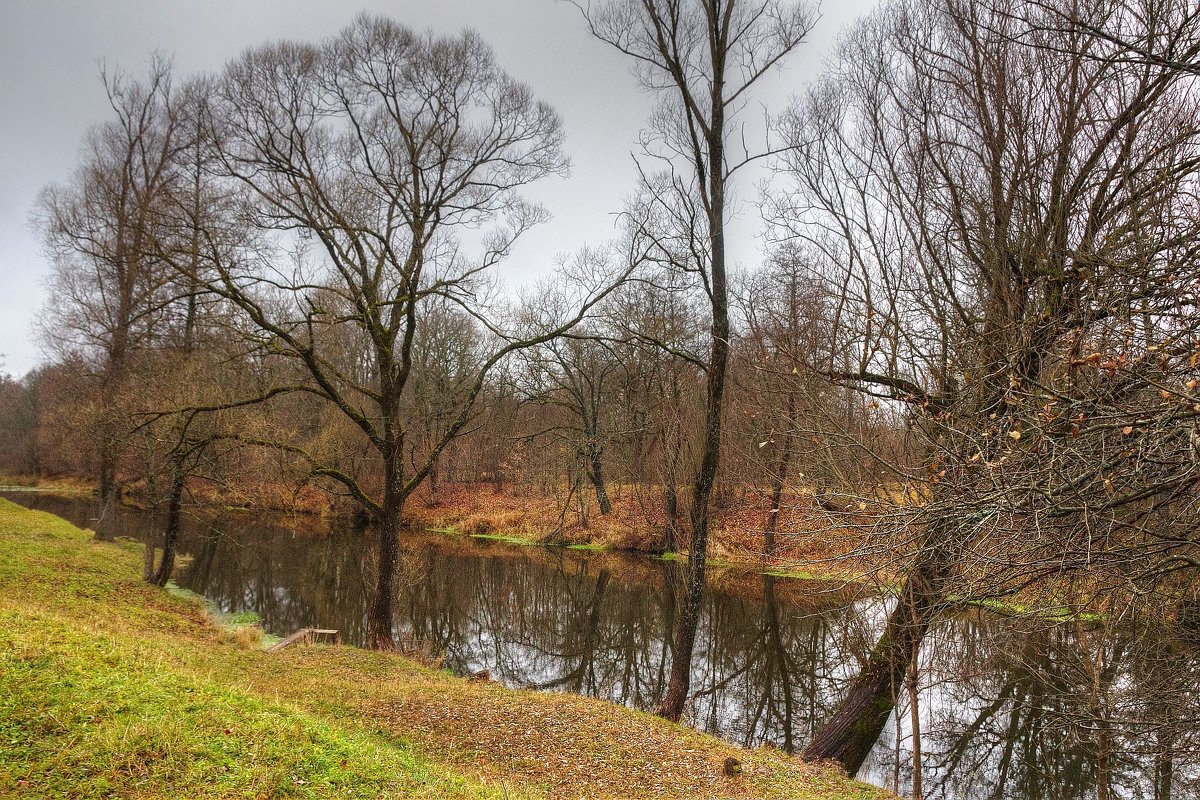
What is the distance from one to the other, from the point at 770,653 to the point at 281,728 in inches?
481

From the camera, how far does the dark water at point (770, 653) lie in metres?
6.91

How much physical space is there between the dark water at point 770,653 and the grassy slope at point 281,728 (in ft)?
8.63

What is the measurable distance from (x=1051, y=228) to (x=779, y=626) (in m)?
13.5

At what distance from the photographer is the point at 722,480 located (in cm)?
2373

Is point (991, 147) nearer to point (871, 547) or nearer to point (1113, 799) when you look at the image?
point (871, 547)

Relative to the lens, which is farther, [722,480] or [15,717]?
[722,480]

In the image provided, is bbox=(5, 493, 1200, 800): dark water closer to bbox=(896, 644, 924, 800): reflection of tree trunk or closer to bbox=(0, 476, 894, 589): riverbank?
bbox=(896, 644, 924, 800): reflection of tree trunk

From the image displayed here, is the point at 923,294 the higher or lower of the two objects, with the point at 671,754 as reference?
higher

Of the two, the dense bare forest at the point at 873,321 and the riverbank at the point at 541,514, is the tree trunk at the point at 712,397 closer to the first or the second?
the dense bare forest at the point at 873,321

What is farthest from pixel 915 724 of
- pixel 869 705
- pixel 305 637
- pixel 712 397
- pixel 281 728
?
pixel 305 637

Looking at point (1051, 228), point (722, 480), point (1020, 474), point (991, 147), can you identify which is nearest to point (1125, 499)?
point (1020, 474)

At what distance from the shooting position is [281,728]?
4.87 metres

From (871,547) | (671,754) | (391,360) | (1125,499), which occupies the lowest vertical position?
(671,754)

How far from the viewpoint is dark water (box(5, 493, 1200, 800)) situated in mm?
6906
